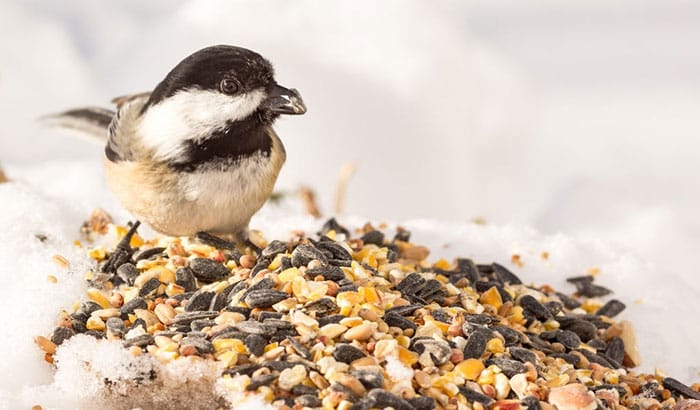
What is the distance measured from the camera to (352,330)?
1.74 m

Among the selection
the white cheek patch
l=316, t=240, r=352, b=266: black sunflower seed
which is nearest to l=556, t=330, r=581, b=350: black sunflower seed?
l=316, t=240, r=352, b=266: black sunflower seed

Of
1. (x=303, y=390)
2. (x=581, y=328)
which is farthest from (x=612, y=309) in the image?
(x=303, y=390)

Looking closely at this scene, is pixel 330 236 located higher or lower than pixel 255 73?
lower

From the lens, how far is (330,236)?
2236mm

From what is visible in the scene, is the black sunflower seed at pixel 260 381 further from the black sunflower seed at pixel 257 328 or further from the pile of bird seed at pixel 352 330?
the black sunflower seed at pixel 257 328

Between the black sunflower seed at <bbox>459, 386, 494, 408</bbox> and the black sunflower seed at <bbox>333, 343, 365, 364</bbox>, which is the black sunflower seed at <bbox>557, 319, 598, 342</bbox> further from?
the black sunflower seed at <bbox>333, 343, 365, 364</bbox>

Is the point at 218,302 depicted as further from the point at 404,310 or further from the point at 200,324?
the point at 404,310

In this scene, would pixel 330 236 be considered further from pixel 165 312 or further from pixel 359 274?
→ pixel 165 312

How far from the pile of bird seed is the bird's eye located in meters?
0.36

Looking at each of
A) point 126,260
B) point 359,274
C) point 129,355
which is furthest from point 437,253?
point 129,355

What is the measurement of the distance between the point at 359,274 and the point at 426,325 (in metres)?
0.20

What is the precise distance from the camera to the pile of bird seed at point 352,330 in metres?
1.66

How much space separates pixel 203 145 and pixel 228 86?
0.14 m

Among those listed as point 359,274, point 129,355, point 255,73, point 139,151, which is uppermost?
point 255,73
